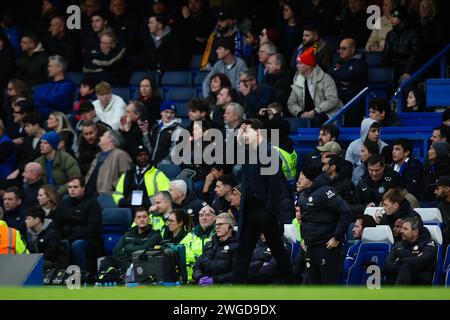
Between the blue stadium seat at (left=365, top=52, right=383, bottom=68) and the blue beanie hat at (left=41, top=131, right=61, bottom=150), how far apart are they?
13.8 feet

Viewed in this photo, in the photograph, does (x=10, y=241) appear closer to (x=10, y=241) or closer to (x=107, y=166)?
(x=10, y=241)

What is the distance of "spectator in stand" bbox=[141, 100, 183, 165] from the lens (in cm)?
1909

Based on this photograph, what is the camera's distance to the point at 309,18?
20094mm

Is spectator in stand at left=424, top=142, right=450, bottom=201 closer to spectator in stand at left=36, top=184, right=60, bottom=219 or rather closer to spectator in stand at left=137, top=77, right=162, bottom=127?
spectator in stand at left=137, top=77, right=162, bottom=127

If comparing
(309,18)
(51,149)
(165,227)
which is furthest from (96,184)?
(309,18)

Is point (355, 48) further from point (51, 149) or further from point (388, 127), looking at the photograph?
point (51, 149)

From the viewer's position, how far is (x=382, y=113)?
711 inches

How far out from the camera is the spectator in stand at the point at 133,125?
64.2 ft

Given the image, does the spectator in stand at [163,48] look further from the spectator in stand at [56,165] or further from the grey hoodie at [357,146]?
the grey hoodie at [357,146]

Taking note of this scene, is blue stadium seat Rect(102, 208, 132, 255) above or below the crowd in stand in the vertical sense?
below

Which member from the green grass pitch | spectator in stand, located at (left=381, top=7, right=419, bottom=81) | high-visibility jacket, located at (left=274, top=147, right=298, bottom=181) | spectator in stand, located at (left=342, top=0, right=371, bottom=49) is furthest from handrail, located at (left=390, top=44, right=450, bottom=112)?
the green grass pitch

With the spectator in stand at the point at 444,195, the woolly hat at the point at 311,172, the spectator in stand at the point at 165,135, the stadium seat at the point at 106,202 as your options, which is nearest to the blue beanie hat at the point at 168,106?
the spectator in stand at the point at 165,135

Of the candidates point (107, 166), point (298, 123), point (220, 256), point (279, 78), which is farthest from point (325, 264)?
point (107, 166)

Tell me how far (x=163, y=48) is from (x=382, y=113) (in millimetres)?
4289
